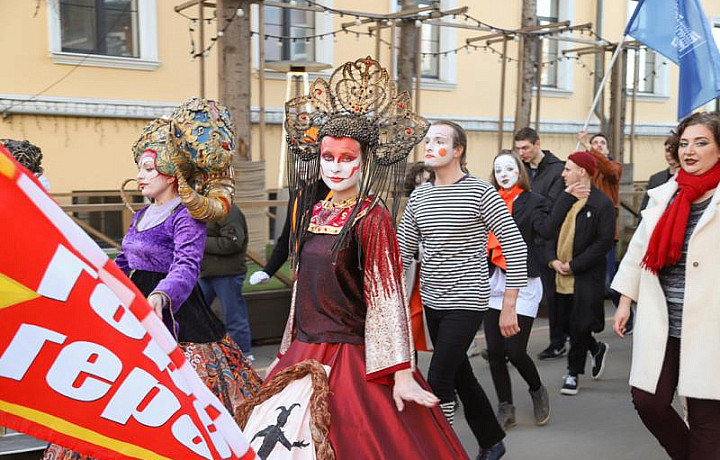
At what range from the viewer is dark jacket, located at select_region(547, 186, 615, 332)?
21.0 feet

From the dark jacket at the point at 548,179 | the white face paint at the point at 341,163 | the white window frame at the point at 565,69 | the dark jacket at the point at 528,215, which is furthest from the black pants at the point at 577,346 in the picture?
the white window frame at the point at 565,69

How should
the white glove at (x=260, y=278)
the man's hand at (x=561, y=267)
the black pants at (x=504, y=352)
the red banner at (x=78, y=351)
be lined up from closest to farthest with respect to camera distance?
the red banner at (x=78, y=351)
the black pants at (x=504, y=352)
the white glove at (x=260, y=278)
the man's hand at (x=561, y=267)

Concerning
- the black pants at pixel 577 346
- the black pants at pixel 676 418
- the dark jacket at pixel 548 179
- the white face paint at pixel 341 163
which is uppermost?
the white face paint at pixel 341 163

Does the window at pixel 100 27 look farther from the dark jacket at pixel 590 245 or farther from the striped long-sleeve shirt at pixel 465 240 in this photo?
the striped long-sleeve shirt at pixel 465 240

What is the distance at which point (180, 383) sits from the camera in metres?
1.81

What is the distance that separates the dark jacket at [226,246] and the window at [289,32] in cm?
735

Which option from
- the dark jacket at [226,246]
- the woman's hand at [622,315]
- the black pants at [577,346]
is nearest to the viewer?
the woman's hand at [622,315]

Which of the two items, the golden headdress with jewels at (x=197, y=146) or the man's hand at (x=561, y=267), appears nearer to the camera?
the golden headdress with jewels at (x=197, y=146)

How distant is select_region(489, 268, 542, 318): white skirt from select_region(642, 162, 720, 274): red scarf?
1.45m

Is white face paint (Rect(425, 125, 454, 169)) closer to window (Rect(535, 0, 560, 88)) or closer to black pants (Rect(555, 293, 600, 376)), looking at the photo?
black pants (Rect(555, 293, 600, 376))

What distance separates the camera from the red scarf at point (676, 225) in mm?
3801

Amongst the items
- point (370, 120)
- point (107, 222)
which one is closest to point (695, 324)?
point (370, 120)

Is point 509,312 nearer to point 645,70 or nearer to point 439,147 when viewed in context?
point 439,147

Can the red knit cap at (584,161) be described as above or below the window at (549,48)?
below
